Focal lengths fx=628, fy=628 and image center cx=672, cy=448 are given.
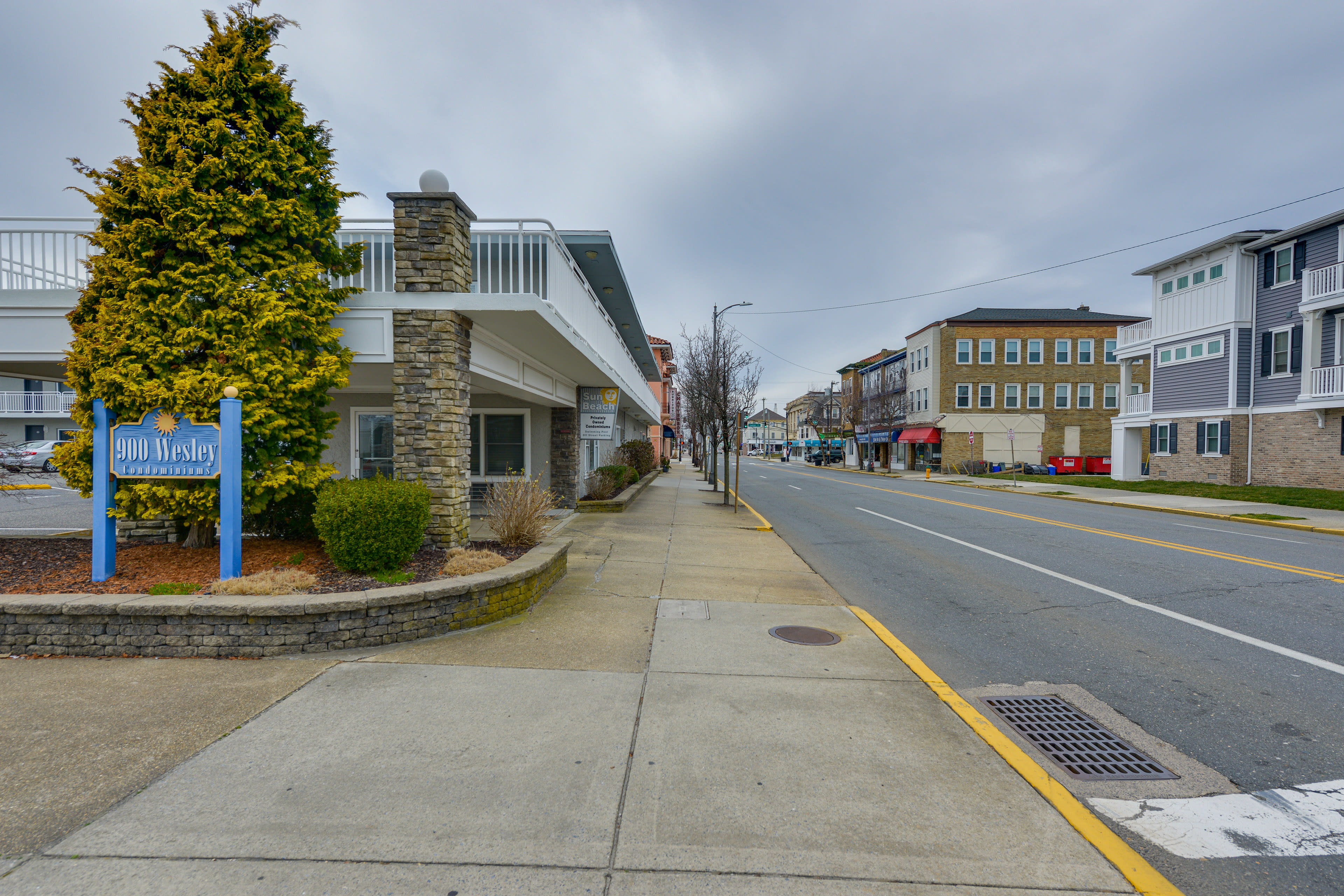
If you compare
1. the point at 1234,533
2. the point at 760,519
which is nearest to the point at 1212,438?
the point at 1234,533

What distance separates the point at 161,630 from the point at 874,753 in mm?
5367

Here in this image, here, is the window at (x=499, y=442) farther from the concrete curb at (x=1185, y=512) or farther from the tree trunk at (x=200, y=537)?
the concrete curb at (x=1185, y=512)

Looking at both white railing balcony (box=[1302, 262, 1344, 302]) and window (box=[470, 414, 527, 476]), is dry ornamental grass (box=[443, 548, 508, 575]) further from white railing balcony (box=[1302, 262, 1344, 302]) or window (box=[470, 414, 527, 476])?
white railing balcony (box=[1302, 262, 1344, 302])

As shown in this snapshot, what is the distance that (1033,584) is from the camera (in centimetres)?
806

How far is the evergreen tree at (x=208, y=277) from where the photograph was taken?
6105 mm

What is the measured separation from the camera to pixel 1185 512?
17312 mm

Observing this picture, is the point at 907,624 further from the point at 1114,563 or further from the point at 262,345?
the point at 262,345

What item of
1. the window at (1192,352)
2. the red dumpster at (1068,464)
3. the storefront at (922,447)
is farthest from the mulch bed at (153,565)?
the red dumpster at (1068,464)

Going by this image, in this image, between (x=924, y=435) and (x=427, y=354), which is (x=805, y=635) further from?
(x=924, y=435)

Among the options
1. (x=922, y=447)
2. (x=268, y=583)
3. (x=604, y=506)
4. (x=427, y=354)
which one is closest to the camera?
(x=268, y=583)

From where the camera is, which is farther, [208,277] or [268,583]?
[208,277]

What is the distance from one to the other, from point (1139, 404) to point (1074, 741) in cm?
Result: 3384

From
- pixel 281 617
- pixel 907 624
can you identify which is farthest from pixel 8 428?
pixel 907 624

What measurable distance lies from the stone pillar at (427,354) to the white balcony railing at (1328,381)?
90.4ft
